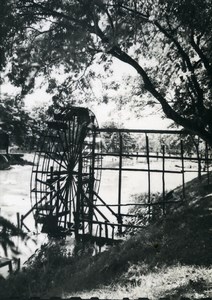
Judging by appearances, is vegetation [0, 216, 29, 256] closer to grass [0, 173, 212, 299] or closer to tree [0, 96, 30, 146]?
tree [0, 96, 30, 146]

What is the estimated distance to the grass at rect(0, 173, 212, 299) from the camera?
17.6 feet

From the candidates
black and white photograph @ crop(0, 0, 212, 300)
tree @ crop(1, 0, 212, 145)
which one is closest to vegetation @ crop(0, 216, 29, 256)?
black and white photograph @ crop(0, 0, 212, 300)

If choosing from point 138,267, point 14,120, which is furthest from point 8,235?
point 138,267

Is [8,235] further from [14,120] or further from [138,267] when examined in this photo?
[138,267]

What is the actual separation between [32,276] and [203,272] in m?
4.19

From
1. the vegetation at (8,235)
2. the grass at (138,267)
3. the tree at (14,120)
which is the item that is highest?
the tree at (14,120)

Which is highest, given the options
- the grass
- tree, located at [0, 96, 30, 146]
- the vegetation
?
tree, located at [0, 96, 30, 146]

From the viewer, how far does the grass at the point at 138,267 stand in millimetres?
5371

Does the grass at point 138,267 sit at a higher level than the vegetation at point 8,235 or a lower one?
lower

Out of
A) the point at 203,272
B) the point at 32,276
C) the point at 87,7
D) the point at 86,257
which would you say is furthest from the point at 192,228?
the point at 87,7

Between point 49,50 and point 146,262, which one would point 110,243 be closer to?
point 146,262

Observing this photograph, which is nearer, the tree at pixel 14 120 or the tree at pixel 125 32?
the tree at pixel 14 120

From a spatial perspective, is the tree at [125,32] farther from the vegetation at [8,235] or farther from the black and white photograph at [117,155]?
the vegetation at [8,235]

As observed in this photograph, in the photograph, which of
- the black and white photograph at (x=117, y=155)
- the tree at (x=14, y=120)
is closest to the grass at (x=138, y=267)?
the black and white photograph at (x=117, y=155)
